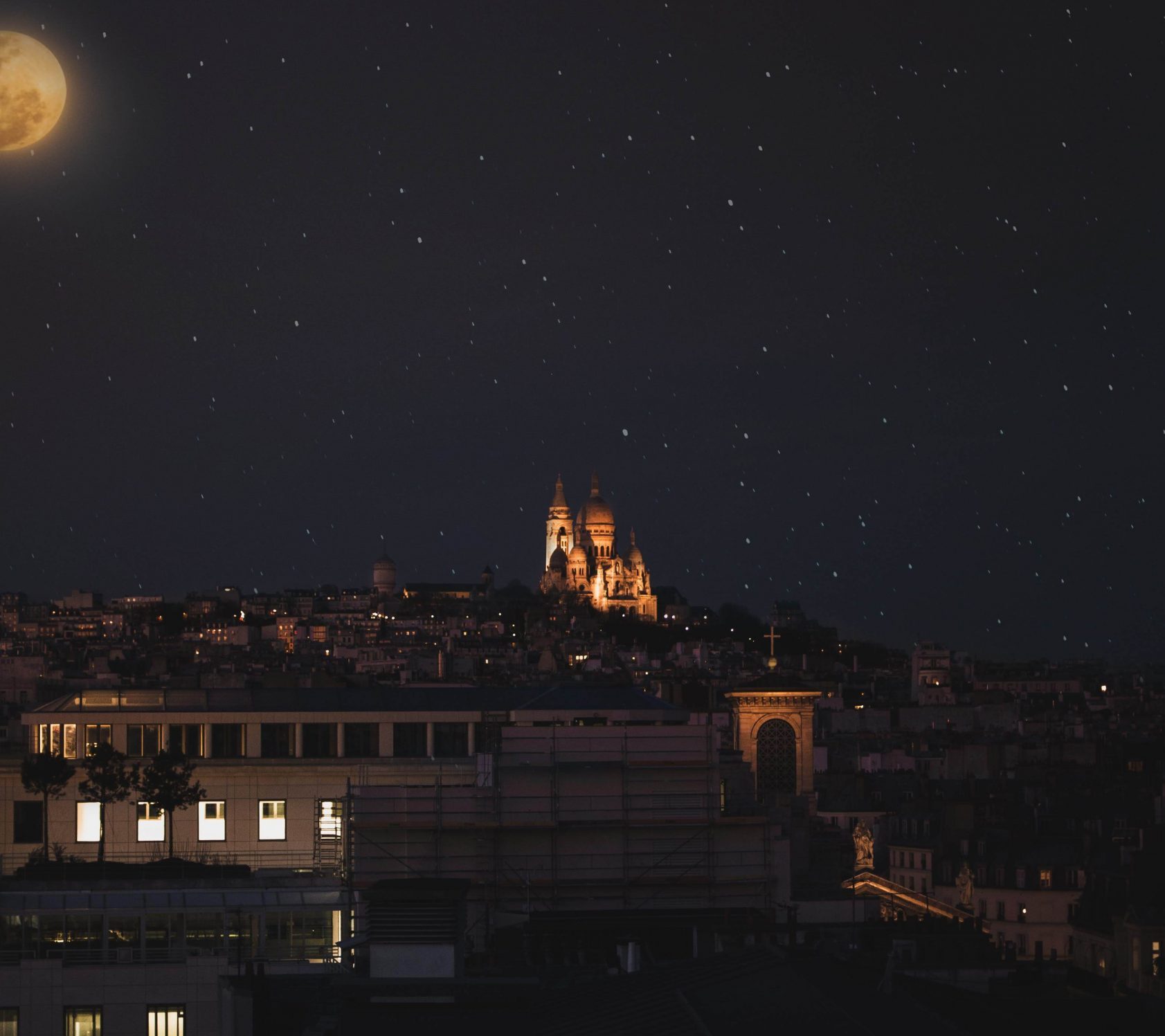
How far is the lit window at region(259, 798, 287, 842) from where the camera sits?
39.0 m

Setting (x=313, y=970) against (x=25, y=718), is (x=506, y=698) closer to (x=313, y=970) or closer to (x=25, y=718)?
(x=25, y=718)

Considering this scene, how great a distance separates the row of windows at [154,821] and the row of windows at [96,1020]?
14.8m

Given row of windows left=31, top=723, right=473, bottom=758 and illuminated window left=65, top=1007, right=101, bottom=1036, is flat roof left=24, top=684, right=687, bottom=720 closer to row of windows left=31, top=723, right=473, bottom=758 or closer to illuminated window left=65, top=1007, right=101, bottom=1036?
row of windows left=31, top=723, right=473, bottom=758

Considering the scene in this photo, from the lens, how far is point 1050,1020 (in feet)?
54.3

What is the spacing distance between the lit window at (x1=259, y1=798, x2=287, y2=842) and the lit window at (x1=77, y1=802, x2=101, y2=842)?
2970 millimetres

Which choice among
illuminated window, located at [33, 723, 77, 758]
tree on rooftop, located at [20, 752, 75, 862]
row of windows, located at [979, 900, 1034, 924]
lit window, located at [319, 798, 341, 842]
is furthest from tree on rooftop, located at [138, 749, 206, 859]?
row of windows, located at [979, 900, 1034, 924]

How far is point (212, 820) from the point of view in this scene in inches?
1555

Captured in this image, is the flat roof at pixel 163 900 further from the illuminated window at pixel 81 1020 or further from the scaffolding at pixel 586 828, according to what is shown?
the scaffolding at pixel 586 828

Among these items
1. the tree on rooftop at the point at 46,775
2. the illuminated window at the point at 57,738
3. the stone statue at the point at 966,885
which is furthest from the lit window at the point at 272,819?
the stone statue at the point at 966,885

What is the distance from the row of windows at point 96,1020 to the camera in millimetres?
22609

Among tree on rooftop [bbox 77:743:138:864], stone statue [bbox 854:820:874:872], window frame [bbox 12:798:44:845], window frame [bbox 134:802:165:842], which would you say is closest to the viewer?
tree on rooftop [bbox 77:743:138:864]

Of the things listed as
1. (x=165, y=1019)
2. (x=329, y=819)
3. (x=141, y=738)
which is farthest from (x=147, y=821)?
(x=165, y=1019)

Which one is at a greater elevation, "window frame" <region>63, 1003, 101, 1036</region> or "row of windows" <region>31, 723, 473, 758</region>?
"row of windows" <region>31, 723, 473, 758</region>

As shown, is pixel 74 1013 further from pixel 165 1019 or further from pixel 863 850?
pixel 863 850
